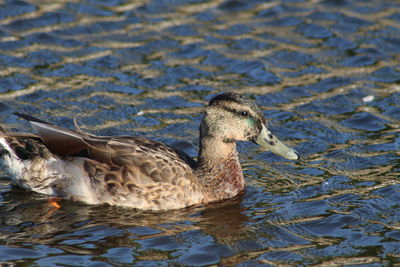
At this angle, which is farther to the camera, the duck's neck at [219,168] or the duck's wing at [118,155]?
the duck's neck at [219,168]

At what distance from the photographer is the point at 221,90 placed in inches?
495

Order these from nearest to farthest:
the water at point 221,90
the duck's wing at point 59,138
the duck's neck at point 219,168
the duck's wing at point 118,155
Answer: the water at point 221,90, the duck's wing at point 118,155, the duck's wing at point 59,138, the duck's neck at point 219,168

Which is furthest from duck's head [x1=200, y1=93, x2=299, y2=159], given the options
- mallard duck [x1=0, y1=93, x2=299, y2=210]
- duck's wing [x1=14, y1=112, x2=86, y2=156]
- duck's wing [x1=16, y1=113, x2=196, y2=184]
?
duck's wing [x1=14, y1=112, x2=86, y2=156]

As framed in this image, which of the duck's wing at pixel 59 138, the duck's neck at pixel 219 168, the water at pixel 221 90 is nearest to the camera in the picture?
the water at pixel 221 90

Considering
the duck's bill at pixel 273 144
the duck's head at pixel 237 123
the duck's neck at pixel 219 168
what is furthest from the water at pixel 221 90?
the duck's head at pixel 237 123

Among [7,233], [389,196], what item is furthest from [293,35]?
[7,233]

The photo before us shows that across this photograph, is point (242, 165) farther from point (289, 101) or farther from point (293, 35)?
point (293, 35)

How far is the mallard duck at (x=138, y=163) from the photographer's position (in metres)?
9.09

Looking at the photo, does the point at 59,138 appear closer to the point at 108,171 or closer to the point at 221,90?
the point at 108,171

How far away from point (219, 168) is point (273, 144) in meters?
0.73

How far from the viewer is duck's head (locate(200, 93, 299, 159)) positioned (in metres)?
9.28

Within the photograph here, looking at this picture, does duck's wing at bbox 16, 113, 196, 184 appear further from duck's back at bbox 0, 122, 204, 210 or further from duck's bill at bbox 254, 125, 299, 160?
duck's bill at bbox 254, 125, 299, 160

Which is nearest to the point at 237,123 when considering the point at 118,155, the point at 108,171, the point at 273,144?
the point at 273,144

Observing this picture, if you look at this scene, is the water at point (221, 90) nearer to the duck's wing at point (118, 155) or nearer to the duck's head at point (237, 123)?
the duck's wing at point (118, 155)
